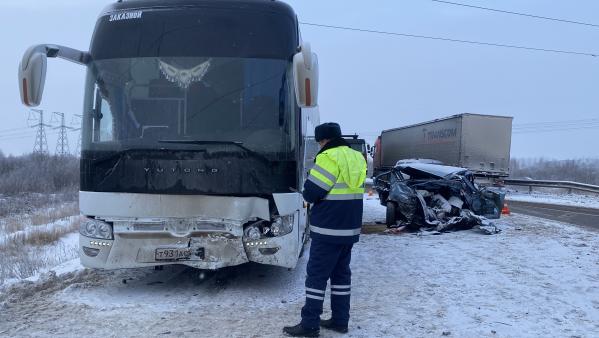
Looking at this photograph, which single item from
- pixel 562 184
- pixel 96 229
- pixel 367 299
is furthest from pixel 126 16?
pixel 562 184

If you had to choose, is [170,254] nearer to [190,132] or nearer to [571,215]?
[190,132]

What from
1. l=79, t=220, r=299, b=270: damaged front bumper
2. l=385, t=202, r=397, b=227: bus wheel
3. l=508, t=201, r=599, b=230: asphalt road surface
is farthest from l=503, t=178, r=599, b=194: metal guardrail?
l=79, t=220, r=299, b=270: damaged front bumper

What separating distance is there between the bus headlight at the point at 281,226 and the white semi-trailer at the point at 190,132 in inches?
0.4

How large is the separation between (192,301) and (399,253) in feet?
12.3

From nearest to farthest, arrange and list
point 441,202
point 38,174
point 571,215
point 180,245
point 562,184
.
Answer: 1. point 180,245
2. point 441,202
3. point 571,215
4. point 562,184
5. point 38,174

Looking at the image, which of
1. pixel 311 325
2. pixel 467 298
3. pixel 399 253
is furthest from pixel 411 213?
pixel 311 325

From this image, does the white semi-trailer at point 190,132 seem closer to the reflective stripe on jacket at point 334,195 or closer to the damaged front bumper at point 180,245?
the damaged front bumper at point 180,245

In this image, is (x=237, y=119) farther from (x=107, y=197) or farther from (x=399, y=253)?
(x=399, y=253)

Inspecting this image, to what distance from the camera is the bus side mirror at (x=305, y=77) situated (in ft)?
17.4

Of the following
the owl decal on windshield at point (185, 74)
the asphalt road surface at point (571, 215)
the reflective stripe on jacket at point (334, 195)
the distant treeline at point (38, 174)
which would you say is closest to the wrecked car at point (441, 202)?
the asphalt road surface at point (571, 215)

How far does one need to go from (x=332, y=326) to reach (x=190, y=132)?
2.53m

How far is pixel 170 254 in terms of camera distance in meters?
5.61

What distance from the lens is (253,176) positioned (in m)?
5.57

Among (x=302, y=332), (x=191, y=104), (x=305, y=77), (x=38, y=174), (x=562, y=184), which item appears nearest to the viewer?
(x=302, y=332)
